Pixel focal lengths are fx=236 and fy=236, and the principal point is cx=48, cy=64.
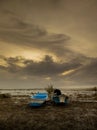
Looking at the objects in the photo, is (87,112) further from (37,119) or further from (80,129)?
(37,119)

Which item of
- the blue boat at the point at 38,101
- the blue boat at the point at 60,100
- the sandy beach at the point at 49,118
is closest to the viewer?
the sandy beach at the point at 49,118

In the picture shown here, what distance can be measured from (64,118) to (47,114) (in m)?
2.19

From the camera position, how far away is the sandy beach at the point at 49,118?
2358 centimetres

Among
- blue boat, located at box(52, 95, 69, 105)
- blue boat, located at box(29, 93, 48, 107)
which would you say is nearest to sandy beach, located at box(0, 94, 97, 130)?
blue boat, located at box(29, 93, 48, 107)

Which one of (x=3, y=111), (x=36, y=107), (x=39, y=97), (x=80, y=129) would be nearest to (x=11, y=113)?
(x=3, y=111)

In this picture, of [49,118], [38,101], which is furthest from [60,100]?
[49,118]

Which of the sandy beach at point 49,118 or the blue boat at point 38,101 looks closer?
the sandy beach at point 49,118

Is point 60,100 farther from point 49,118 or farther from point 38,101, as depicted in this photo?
point 49,118

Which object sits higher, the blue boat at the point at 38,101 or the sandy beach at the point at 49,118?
the blue boat at the point at 38,101

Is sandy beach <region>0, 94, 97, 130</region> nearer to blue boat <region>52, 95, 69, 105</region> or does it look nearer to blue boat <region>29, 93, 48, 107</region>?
blue boat <region>29, 93, 48, 107</region>

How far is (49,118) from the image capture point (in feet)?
81.6

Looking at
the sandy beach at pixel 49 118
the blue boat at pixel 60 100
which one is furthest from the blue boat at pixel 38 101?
the blue boat at pixel 60 100

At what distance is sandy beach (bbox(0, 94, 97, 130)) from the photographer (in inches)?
928

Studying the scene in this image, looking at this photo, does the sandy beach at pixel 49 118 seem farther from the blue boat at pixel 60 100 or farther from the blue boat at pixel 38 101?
the blue boat at pixel 60 100
